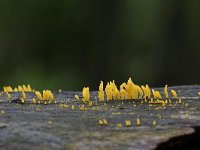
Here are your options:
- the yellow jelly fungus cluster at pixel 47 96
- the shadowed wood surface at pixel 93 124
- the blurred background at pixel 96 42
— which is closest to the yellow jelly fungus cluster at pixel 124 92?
the shadowed wood surface at pixel 93 124

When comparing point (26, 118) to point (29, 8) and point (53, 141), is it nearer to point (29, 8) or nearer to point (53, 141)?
point (53, 141)

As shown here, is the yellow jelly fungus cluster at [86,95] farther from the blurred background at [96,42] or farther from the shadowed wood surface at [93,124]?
the blurred background at [96,42]

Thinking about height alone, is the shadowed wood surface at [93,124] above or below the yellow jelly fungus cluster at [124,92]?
below

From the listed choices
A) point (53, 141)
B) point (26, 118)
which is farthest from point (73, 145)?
point (26, 118)

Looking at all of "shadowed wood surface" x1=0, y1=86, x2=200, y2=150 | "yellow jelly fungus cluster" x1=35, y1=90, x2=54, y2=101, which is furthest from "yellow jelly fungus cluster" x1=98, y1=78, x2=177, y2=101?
"yellow jelly fungus cluster" x1=35, y1=90, x2=54, y2=101

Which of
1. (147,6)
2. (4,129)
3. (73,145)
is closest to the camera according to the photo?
(73,145)
